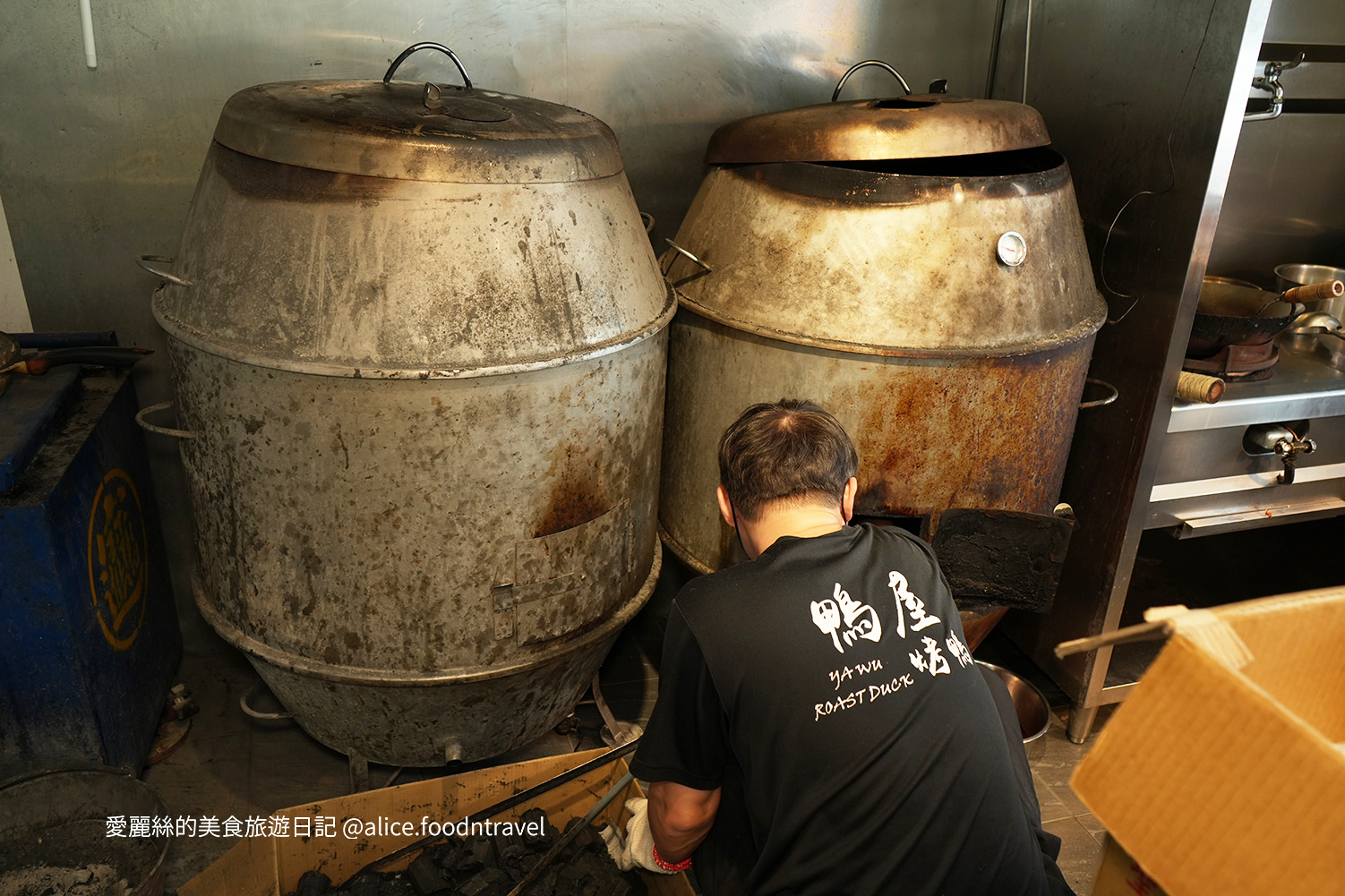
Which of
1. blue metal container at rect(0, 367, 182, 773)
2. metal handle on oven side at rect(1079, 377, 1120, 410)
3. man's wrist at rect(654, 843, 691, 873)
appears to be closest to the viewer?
man's wrist at rect(654, 843, 691, 873)

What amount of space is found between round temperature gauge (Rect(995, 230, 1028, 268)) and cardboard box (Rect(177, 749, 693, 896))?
145 centimetres

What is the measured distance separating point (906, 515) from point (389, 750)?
4.60 feet

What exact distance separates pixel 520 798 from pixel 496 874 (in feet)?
0.55

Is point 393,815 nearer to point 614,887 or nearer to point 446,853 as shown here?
point 446,853

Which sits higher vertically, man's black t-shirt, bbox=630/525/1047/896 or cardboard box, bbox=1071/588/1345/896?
cardboard box, bbox=1071/588/1345/896

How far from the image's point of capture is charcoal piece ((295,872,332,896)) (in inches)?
78.9

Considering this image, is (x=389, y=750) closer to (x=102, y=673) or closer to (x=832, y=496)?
(x=102, y=673)

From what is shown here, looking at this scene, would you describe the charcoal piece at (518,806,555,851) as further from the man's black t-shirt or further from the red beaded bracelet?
the man's black t-shirt

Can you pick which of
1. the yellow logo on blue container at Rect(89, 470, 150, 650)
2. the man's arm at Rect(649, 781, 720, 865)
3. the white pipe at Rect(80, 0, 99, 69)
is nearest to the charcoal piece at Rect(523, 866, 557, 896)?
the man's arm at Rect(649, 781, 720, 865)

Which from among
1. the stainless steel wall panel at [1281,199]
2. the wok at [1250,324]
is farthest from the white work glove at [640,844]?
the stainless steel wall panel at [1281,199]

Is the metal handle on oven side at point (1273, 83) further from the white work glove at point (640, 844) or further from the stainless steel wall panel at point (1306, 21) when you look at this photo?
the white work glove at point (640, 844)

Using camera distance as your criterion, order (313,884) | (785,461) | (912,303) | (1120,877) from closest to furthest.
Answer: (1120,877)
(785,461)
(313,884)
(912,303)

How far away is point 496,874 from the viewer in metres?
2.07

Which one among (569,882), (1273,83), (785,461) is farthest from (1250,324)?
(569,882)
